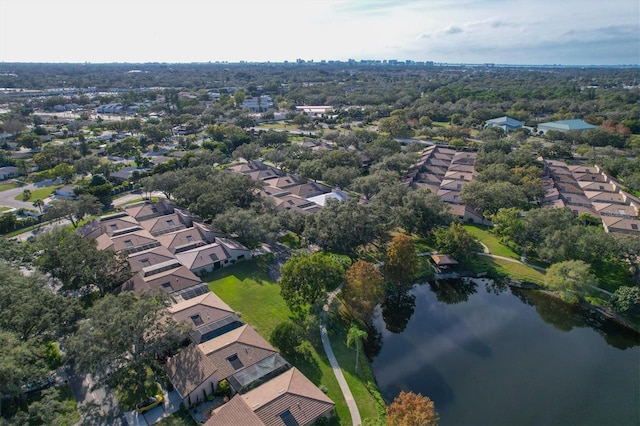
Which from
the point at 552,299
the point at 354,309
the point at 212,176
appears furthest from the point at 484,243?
the point at 212,176

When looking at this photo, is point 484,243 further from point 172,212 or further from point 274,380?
point 172,212

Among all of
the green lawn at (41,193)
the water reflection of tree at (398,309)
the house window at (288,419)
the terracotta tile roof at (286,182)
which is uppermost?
the terracotta tile roof at (286,182)

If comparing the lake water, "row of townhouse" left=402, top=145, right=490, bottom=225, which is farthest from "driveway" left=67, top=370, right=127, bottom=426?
"row of townhouse" left=402, top=145, right=490, bottom=225

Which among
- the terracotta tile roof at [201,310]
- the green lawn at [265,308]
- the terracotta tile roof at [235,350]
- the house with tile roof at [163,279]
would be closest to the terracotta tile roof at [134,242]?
the house with tile roof at [163,279]

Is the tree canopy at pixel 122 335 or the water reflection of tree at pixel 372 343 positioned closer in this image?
the tree canopy at pixel 122 335

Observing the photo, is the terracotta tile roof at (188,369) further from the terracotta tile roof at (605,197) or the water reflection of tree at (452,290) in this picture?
A: the terracotta tile roof at (605,197)

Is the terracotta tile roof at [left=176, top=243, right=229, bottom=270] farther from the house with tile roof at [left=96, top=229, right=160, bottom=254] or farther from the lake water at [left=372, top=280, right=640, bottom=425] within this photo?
the lake water at [left=372, top=280, right=640, bottom=425]
